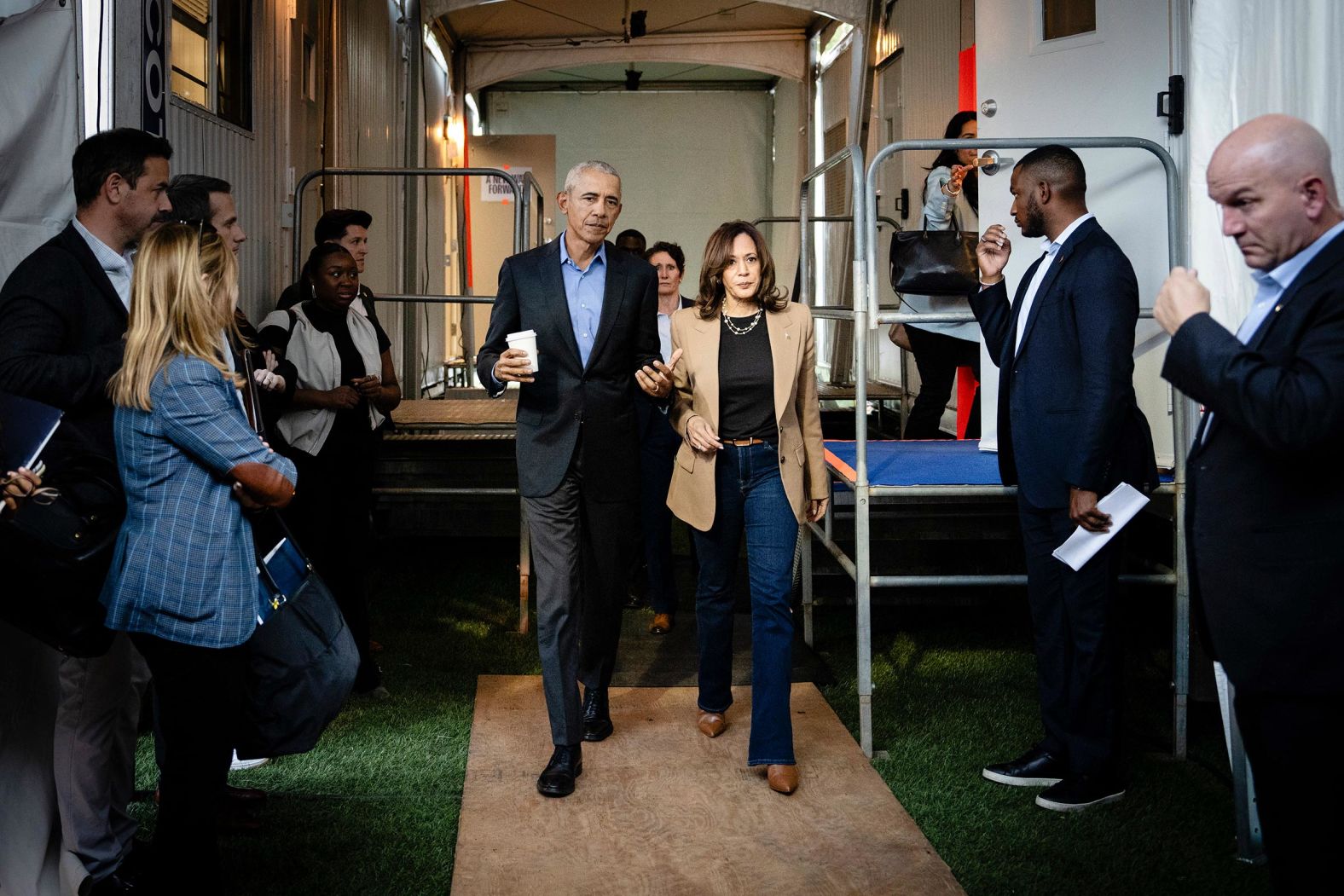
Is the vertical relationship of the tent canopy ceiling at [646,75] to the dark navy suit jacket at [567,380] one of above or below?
above

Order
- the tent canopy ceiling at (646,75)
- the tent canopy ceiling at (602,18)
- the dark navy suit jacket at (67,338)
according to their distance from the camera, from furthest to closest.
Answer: the tent canopy ceiling at (646,75), the tent canopy ceiling at (602,18), the dark navy suit jacket at (67,338)

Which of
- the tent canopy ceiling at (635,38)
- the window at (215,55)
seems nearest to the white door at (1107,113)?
the window at (215,55)

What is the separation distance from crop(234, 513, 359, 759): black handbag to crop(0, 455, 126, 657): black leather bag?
328 mm

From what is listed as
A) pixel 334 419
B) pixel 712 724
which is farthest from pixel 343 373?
pixel 712 724

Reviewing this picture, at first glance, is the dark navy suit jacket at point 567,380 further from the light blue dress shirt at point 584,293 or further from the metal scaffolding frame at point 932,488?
the metal scaffolding frame at point 932,488

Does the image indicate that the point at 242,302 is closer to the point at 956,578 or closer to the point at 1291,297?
the point at 956,578

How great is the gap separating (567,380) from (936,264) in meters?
1.73

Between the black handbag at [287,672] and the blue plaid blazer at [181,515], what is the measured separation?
158 mm

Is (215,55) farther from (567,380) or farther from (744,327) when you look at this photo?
(744,327)

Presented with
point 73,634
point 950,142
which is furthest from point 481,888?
point 950,142

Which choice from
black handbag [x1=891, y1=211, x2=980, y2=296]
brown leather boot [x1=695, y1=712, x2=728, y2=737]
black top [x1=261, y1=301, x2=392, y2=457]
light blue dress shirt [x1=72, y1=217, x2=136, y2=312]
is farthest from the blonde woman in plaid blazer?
black handbag [x1=891, y1=211, x2=980, y2=296]

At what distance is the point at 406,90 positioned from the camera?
10.6 metres

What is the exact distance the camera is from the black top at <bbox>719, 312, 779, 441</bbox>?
150 inches

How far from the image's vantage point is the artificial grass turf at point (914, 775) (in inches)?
123
